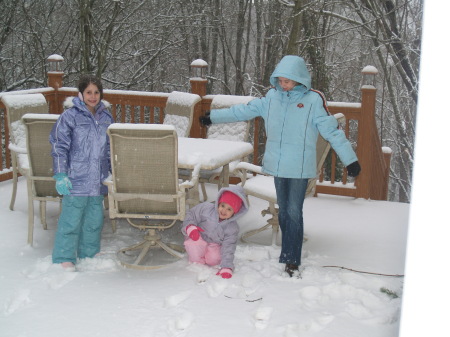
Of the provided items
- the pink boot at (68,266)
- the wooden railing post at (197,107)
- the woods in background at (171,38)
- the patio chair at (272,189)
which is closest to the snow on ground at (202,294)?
the pink boot at (68,266)

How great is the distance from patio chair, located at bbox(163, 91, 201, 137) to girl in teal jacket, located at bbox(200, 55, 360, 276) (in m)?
→ 1.97

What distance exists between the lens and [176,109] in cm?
625

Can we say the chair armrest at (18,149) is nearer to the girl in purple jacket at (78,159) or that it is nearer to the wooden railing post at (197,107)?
the girl in purple jacket at (78,159)

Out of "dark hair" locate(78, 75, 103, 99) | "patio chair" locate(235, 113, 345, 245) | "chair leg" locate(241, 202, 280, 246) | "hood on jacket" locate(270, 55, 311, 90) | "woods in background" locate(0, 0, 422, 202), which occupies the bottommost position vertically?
"chair leg" locate(241, 202, 280, 246)

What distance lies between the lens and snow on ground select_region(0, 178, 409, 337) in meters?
3.37

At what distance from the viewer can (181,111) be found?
6.20 meters

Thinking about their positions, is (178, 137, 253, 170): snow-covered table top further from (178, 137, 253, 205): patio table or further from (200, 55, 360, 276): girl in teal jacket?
(200, 55, 360, 276): girl in teal jacket

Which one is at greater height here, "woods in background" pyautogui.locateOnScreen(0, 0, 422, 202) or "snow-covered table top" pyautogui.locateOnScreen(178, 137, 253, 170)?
"woods in background" pyautogui.locateOnScreen(0, 0, 422, 202)

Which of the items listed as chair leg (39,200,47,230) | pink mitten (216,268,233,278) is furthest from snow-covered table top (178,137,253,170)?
chair leg (39,200,47,230)

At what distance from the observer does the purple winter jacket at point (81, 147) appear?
4.12 metres

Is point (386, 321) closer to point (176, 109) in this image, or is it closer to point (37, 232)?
point (37, 232)

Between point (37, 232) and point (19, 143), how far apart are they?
86 centimetres

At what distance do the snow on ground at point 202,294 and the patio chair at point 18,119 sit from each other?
1.97ft

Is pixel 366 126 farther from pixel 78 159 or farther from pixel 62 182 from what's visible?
pixel 62 182
